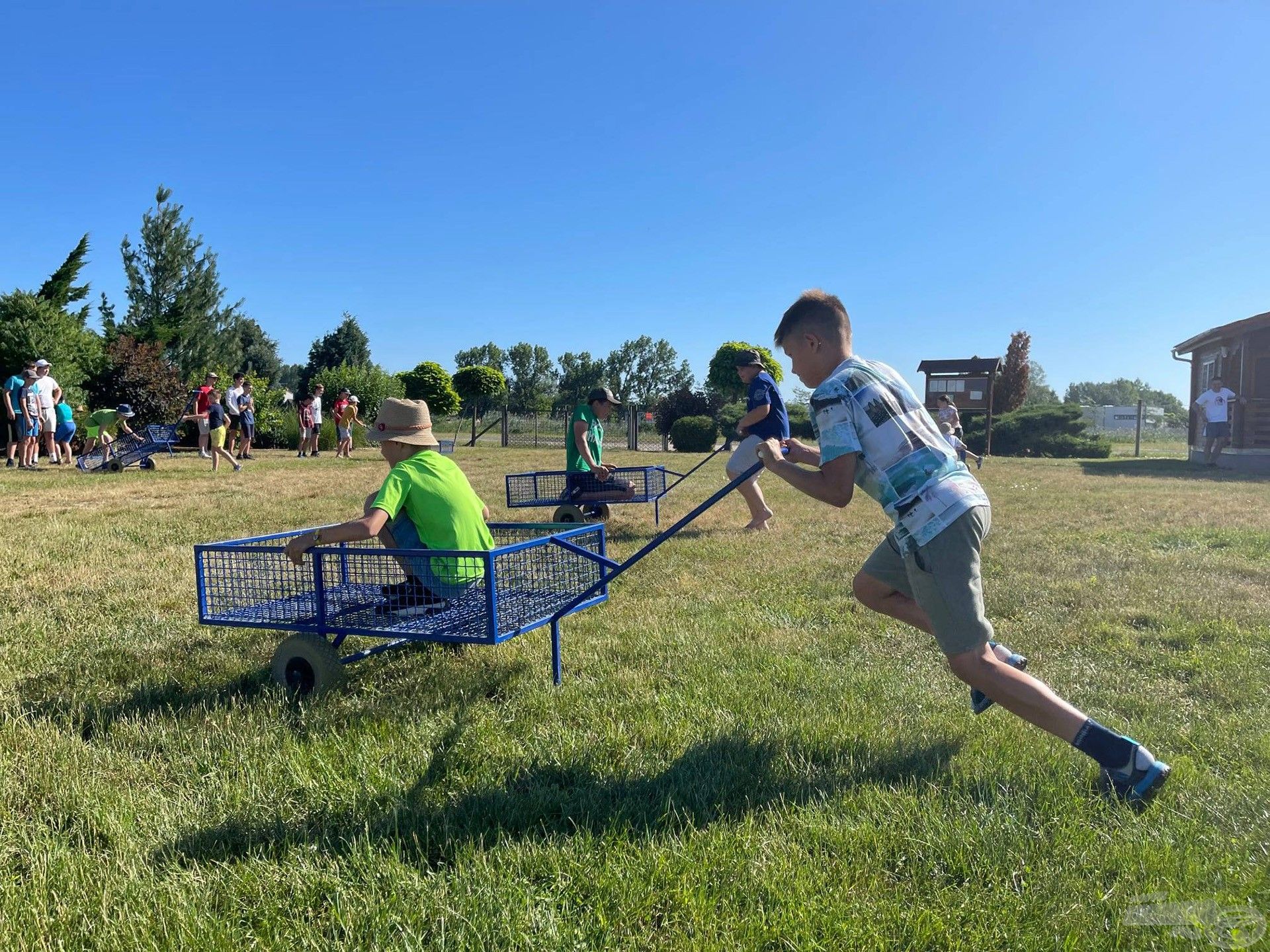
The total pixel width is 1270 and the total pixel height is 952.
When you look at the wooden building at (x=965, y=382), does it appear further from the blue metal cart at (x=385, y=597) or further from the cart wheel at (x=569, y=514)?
the blue metal cart at (x=385, y=597)

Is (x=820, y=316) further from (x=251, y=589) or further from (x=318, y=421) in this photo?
(x=318, y=421)

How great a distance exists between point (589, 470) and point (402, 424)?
461 cm

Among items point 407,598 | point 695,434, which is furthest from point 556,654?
point 695,434

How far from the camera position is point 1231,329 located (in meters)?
20.8

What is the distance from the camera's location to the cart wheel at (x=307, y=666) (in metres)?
3.80

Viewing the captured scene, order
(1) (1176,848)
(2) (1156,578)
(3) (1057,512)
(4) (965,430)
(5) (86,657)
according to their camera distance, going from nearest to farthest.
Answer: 1. (1) (1176,848)
2. (5) (86,657)
3. (2) (1156,578)
4. (3) (1057,512)
5. (4) (965,430)

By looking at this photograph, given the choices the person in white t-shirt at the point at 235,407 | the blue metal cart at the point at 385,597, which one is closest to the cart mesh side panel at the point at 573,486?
Result: the blue metal cart at the point at 385,597

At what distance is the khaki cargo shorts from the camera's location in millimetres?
2803

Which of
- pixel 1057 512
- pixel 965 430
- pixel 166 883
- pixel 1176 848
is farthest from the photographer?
pixel 965 430

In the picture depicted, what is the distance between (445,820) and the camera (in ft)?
8.70

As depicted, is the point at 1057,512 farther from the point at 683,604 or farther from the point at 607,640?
the point at 607,640

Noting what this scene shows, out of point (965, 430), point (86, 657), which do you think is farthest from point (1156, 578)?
point (965, 430)

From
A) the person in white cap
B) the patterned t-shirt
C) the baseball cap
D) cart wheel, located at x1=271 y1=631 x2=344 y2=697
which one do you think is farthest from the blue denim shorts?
the person in white cap

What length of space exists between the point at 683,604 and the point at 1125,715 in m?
2.72
